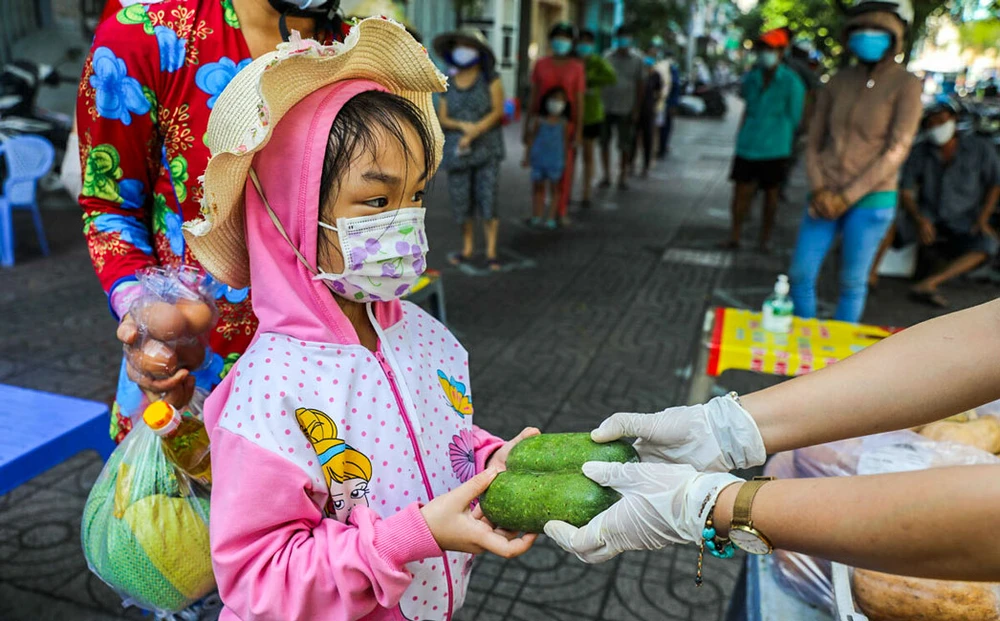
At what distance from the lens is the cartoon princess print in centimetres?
137

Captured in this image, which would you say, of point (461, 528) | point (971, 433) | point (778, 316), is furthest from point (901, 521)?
point (778, 316)

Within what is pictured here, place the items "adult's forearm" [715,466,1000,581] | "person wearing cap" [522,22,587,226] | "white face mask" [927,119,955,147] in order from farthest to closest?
"person wearing cap" [522,22,587,226], "white face mask" [927,119,955,147], "adult's forearm" [715,466,1000,581]

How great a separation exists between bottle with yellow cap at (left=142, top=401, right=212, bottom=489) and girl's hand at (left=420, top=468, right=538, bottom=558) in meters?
0.57

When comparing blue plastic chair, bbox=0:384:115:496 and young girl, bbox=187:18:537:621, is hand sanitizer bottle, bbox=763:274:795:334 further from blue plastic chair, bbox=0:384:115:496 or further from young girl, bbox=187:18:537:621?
blue plastic chair, bbox=0:384:115:496

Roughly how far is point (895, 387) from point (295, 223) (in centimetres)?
132

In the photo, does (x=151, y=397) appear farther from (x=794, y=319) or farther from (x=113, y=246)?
(x=794, y=319)

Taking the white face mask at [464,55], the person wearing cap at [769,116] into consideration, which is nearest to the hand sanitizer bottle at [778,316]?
the white face mask at [464,55]

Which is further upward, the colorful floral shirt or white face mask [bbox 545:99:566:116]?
the colorful floral shirt

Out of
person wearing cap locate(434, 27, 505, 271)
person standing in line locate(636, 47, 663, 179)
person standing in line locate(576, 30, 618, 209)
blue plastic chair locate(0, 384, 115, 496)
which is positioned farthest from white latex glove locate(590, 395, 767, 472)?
person standing in line locate(636, 47, 663, 179)

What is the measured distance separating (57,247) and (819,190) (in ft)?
23.6

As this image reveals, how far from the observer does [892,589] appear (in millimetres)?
1728

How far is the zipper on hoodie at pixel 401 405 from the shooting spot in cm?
151

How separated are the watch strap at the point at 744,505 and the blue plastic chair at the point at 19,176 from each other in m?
7.52

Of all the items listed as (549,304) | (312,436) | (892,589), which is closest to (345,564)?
(312,436)
